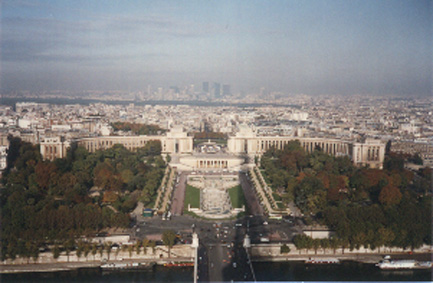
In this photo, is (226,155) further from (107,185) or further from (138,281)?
(138,281)

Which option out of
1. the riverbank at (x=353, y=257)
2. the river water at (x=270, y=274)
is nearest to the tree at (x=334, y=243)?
the riverbank at (x=353, y=257)

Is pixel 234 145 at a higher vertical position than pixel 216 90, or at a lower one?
lower

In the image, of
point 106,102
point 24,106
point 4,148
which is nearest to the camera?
point 4,148

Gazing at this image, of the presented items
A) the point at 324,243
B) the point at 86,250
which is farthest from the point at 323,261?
the point at 86,250

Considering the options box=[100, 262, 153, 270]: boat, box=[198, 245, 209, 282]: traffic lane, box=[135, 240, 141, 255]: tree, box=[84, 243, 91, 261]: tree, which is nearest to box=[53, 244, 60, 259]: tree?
box=[84, 243, 91, 261]: tree

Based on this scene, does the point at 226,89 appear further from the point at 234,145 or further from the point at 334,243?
the point at 334,243

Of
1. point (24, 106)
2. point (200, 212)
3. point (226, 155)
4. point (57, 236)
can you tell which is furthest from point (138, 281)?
point (24, 106)
